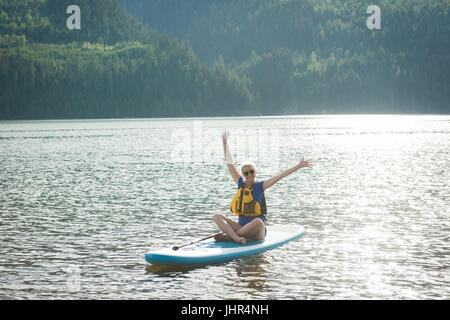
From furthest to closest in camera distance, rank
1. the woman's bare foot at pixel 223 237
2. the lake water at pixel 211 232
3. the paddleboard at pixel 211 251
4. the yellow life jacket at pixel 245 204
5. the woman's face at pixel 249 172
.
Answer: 1. the woman's bare foot at pixel 223 237
2. the yellow life jacket at pixel 245 204
3. the woman's face at pixel 249 172
4. the paddleboard at pixel 211 251
5. the lake water at pixel 211 232

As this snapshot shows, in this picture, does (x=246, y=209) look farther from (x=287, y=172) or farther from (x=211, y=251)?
(x=287, y=172)

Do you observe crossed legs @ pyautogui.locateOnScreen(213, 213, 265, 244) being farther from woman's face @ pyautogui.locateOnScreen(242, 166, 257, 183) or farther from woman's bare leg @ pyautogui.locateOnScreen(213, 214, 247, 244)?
woman's face @ pyautogui.locateOnScreen(242, 166, 257, 183)

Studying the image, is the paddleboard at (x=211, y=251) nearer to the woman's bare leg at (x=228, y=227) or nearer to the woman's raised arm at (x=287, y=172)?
the woman's bare leg at (x=228, y=227)

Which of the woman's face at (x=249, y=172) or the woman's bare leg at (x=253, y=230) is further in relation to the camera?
the woman's bare leg at (x=253, y=230)

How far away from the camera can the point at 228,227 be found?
15.4 meters

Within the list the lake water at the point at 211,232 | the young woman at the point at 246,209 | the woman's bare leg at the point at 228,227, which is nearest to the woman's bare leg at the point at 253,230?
the young woman at the point at 246,209

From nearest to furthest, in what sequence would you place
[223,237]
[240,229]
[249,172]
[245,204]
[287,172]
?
[287,172], [249,172], [245,204], [240,229], [223,237]

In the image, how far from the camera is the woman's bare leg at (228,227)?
15327 mm

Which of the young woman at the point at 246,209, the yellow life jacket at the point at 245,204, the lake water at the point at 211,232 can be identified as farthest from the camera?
the yellow life jacket at the point at 245,204

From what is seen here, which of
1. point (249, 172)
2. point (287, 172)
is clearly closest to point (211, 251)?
point (249, 172)

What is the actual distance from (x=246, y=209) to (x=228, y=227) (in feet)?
2.05

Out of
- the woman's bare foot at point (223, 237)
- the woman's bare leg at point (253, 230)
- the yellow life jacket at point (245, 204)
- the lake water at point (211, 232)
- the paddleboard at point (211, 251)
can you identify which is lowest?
the lake water at point (211, 232)
